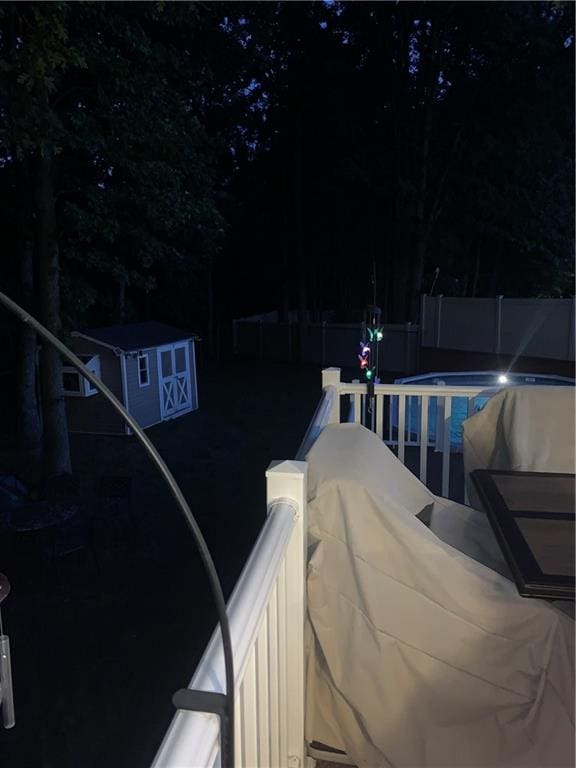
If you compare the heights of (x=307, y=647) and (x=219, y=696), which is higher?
(x=219, y=696)

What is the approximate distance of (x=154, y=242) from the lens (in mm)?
10977

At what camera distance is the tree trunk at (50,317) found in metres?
8.91

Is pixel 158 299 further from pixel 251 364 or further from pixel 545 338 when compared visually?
pixel 545 338

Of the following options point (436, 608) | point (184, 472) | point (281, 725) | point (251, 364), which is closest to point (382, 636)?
point (436, 608)

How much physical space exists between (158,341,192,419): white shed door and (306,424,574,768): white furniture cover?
40.5 feet

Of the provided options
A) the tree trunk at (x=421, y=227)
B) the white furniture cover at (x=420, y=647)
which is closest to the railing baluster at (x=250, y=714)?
the white furniture cover at (x=420, y=647)

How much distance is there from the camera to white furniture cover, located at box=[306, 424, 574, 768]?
1684 millimetres

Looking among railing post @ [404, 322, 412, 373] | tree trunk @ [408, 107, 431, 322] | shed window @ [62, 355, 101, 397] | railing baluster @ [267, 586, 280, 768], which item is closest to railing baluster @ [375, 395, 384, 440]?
railing baluster @ [267, 586, 280, 768]

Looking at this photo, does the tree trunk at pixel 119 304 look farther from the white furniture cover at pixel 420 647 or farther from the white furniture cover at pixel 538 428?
the white furniture cover at pixel 420 647

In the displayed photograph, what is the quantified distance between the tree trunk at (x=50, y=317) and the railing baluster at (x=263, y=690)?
27.0ft

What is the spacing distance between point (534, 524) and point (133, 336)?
1256 cm

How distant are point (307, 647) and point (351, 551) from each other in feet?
1.27

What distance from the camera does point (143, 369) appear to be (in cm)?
1341

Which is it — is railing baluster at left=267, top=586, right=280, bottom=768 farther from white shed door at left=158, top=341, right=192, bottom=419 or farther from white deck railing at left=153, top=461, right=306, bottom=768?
white shed door at left=158, top=341, right=192, bottom=419
